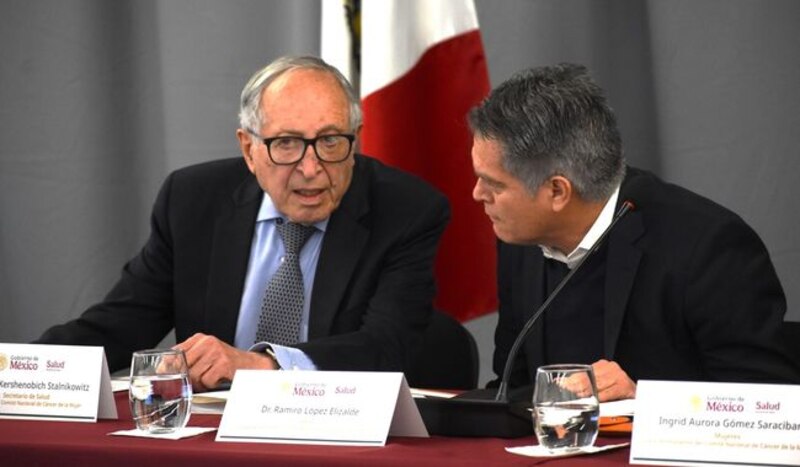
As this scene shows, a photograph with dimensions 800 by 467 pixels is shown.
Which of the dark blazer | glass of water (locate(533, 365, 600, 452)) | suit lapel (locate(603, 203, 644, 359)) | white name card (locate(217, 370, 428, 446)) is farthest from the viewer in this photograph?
suit lapel (locate(603, 203, 644, 359))

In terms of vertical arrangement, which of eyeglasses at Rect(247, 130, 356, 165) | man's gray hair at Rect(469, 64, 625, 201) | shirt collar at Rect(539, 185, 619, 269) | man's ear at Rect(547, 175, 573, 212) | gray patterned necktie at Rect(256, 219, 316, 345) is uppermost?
man's gray hair at Rect(469, 64, 625, 201)

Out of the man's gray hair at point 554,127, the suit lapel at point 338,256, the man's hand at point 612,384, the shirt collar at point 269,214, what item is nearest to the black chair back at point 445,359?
the suit lapel at point 338,256

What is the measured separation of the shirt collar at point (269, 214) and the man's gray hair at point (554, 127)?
652mm

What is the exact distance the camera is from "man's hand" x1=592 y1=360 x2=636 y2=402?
224cm

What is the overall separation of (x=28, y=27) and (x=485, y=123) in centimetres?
259

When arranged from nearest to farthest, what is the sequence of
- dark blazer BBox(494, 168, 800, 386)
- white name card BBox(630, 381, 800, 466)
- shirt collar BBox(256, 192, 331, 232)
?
white name card BBox(630, 381, 800, 466)
dark blazer BBox(494, 168, 800, 386)
shirt collar BBox(256, 192, 331, 232)

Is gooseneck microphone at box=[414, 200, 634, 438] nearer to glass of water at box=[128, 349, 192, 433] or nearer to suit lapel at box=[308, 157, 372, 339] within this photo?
glass of water at box=[128, 349, 192, 433]

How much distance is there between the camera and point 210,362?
100 inches

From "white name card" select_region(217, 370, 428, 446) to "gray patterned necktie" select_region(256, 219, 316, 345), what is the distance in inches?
41.1

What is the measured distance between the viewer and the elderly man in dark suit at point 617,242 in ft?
8.21

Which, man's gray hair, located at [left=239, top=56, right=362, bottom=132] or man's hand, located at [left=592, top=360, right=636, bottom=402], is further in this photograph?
man's gray hair, located at [left=239, top=56, right=362, bottom=132]

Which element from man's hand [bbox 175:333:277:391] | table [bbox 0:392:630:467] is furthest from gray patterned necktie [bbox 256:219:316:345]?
table [bbox 0:392:630:467]

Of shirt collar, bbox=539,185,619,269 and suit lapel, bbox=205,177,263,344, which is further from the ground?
shirt collar, bbox=539,185,619,269

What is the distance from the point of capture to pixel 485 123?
103 inches
